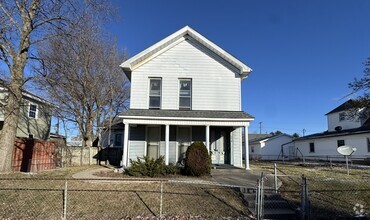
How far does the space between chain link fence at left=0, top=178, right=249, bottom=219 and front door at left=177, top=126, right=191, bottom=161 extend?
17.5ft

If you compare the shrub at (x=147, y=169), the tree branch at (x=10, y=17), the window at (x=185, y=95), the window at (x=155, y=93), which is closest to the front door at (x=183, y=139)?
the window at (x=185, y=95)

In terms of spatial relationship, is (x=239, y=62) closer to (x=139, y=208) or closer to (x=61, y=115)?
(x=139, y=208)

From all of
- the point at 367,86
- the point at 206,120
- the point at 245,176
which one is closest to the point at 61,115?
the point at 206,120

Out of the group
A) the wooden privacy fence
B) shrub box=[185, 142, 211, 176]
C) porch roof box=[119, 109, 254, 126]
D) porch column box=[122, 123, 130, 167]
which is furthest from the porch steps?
the wooden privacy fence

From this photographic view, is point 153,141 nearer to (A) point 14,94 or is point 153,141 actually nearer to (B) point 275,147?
(A) point 14,94

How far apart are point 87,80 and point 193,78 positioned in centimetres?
1056

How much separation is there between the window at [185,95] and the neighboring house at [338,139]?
55.0ft

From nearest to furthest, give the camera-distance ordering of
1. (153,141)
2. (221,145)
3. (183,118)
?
(183,118) → (153,141) → (221,145)

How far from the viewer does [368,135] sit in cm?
2727

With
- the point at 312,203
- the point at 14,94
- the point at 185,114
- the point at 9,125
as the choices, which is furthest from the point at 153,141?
the point at 312,203

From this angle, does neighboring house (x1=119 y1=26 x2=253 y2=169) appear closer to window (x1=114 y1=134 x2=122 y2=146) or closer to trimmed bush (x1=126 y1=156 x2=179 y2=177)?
trimmed bush (x1=126 y1=156 x2=179 y2=177)

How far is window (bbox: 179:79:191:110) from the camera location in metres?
15.3

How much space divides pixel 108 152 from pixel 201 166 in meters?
13.8

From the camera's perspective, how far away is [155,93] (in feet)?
50.2
